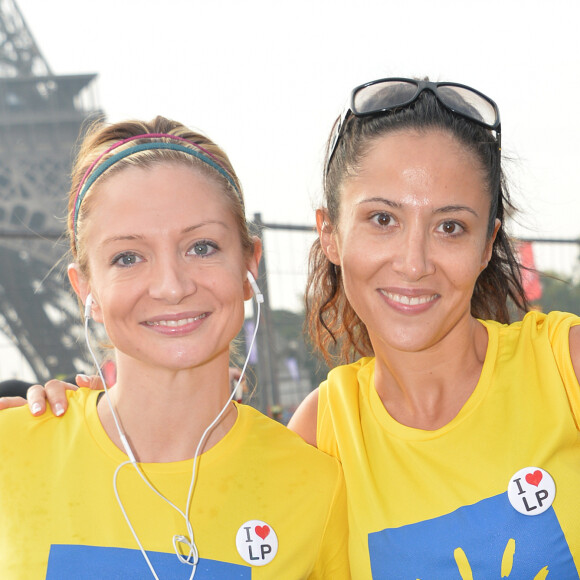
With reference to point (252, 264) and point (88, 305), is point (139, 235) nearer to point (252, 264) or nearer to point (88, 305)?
point (88, 305)

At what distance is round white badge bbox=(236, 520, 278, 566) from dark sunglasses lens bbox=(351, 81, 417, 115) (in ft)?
5.34

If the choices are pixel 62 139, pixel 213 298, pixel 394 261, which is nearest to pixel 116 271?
pixel 213 298

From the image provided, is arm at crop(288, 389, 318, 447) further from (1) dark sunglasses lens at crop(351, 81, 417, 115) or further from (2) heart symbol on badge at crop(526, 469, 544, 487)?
(1) dark sunglasses lens at crop(351, 81, 417, 115)

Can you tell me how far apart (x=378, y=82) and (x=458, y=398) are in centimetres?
132

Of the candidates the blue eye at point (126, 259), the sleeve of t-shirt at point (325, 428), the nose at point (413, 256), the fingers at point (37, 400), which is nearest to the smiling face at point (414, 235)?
the nose at point (413, 256)

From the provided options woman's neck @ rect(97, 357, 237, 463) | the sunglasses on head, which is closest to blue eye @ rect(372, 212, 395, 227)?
the sunglasses on head

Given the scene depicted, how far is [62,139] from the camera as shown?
2903cm

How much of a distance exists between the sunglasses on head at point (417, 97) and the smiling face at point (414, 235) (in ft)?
0.47

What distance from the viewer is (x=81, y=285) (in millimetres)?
2580

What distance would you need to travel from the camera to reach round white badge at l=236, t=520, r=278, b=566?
2.29m

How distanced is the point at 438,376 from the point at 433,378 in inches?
0.8

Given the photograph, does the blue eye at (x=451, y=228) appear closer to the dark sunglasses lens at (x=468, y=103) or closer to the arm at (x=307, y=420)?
the dark sunglasses lens at (x=468, y=103)

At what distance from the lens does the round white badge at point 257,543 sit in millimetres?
2291

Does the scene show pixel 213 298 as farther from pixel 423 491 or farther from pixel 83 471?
pixel 423 491
